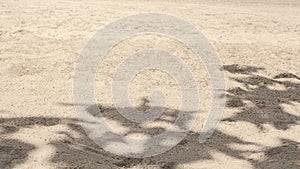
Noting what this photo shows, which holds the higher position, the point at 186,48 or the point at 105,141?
the point at 186,48

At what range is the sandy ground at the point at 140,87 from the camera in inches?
129

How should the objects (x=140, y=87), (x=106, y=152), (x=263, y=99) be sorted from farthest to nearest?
(x=140, y=87), (x=263, y=99), (x=106, y=152)

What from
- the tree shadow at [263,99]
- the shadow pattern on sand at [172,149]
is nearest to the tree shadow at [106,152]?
the shadow pattern on sand at [172,149]

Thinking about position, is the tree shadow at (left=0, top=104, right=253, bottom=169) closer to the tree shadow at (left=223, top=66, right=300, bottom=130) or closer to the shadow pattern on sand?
the shadow pattern on sand

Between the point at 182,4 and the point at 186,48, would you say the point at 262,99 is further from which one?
the point at 182,4

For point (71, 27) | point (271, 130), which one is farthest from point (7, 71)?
point (271, 130)

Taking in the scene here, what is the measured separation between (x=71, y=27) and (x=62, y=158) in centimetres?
370

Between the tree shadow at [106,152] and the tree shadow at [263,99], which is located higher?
the tree shadow at [263,99]

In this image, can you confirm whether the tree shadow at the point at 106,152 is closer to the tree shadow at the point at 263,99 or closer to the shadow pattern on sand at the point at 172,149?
the shadow pattern on sand at the point at 172,149

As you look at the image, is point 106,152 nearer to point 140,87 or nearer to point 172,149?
point 172,149

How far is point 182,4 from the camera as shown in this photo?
28.6 feet

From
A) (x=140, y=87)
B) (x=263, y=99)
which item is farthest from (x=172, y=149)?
(x=263, y=99)

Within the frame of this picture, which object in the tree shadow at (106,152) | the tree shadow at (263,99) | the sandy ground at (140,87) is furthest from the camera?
the tree shadow at (263,99)

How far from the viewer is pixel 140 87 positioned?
454cm
